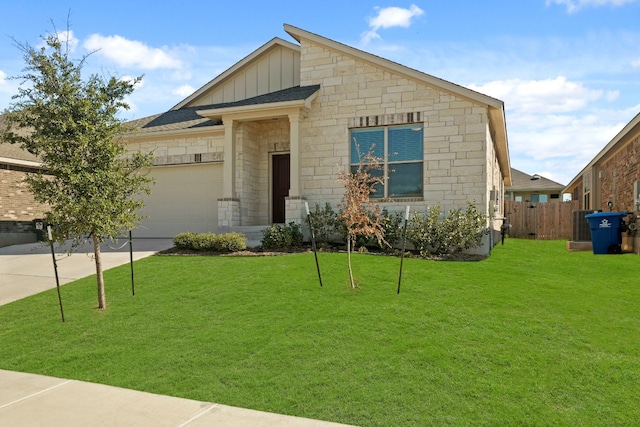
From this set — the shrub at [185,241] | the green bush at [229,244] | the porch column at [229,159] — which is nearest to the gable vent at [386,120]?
the porch column at [229,159]

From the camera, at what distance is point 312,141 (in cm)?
1391

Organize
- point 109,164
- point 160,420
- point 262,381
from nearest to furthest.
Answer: point 160,420 < point 262,381 < point 109,164

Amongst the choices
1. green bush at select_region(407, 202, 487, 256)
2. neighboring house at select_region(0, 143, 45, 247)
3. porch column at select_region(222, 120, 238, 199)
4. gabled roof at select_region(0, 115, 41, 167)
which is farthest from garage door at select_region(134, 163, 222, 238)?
green bush at select_region(407, 202, 487, 256)

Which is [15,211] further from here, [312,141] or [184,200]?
[312,141]

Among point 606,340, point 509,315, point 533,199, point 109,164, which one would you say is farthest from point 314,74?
point 533,199

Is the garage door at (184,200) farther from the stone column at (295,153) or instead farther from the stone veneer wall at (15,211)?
the stone veneer wall at (15,211)

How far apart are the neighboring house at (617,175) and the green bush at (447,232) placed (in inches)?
205

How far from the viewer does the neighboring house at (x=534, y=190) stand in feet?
121

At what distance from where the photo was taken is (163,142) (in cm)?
1631

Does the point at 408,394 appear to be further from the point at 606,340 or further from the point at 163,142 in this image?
the point at 163,142

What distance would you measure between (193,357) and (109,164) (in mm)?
3672

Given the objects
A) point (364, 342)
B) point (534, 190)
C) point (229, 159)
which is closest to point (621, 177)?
point (229, 159)

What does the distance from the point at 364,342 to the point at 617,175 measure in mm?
15749

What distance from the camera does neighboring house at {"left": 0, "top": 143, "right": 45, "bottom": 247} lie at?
54.3 feet
